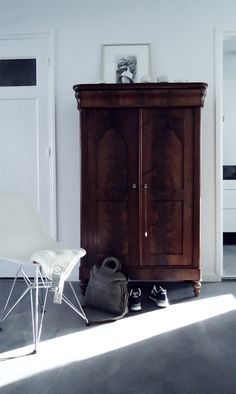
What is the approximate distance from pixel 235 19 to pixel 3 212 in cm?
263

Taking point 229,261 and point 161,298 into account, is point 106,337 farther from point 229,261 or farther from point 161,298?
point 229,261

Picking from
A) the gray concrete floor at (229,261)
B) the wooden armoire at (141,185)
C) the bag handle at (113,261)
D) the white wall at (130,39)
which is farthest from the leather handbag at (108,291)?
the gray concrete floor at (229,261)

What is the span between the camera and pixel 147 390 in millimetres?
1782

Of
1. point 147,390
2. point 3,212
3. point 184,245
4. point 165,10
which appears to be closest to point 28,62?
point 165,10

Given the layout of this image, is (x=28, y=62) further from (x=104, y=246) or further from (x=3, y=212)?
(x=104, y=246)

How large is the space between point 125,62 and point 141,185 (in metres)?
1.21

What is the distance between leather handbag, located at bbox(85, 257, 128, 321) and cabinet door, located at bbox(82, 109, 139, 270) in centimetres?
23

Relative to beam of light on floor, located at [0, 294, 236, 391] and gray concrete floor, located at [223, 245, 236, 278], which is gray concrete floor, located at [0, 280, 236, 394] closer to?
beam of light on floor, located at [0, 294, 236, 391]

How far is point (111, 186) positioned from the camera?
3.06m

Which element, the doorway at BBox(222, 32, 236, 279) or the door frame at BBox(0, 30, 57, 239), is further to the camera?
the doorway at BBox(222, 32, 236, 279)

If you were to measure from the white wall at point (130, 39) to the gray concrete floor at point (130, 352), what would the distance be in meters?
1.03

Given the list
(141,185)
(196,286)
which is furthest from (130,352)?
(141,185)

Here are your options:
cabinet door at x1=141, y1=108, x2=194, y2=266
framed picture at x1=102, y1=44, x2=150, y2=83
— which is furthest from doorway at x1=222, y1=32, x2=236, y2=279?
cabinet door at x1=141, y1=108, x2=194, y2=266

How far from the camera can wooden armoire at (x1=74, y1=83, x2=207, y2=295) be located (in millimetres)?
3016
